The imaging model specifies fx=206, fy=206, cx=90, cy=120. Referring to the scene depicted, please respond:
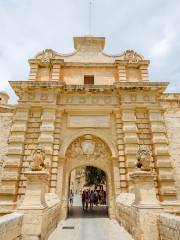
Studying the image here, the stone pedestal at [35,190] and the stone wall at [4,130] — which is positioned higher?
the stone wall at [4,130]

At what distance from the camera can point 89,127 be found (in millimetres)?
12359

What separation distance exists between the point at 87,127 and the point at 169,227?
7.86 m

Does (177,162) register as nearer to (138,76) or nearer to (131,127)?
(131,127)

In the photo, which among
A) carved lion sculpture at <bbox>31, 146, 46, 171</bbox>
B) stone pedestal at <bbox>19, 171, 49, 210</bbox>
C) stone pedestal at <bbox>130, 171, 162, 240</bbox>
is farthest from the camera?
carved lion sculpture at <bbox>31, 146, 46, 171</bbox>

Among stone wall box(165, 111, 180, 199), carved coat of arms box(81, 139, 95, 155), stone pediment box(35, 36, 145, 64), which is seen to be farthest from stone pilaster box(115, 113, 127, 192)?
stone pediment box(35, 36, 145, 64)

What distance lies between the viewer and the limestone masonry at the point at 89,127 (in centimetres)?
1105

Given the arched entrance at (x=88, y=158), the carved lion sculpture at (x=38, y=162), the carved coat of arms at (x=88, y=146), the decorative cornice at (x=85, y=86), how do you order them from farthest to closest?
1. the decorative cornice at (x=85, y=86)
2. the carved coat of arms at (x=88, y=146)
3. the arched entrance at (x=88, y=158)
4. the carved lion sculpture at (x=38, y=162)

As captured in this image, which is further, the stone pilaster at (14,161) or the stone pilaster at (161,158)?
the stone pilaster at (161,158)

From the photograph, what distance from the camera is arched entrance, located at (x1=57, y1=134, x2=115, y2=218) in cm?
1157

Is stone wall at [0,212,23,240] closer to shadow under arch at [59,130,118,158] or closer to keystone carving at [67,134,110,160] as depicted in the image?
shadow under arch at [59,130,118,158]

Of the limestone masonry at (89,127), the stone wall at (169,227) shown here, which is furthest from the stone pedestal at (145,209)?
the limestone masonry at (89,127)

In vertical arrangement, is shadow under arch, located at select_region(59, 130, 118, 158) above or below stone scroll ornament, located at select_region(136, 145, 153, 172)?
above

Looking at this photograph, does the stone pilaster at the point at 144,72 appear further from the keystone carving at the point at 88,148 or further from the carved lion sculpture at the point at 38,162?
the carved lion sculpture at the point at 38,162

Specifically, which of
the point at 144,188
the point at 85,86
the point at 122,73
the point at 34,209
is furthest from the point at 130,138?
the point at 34,209
